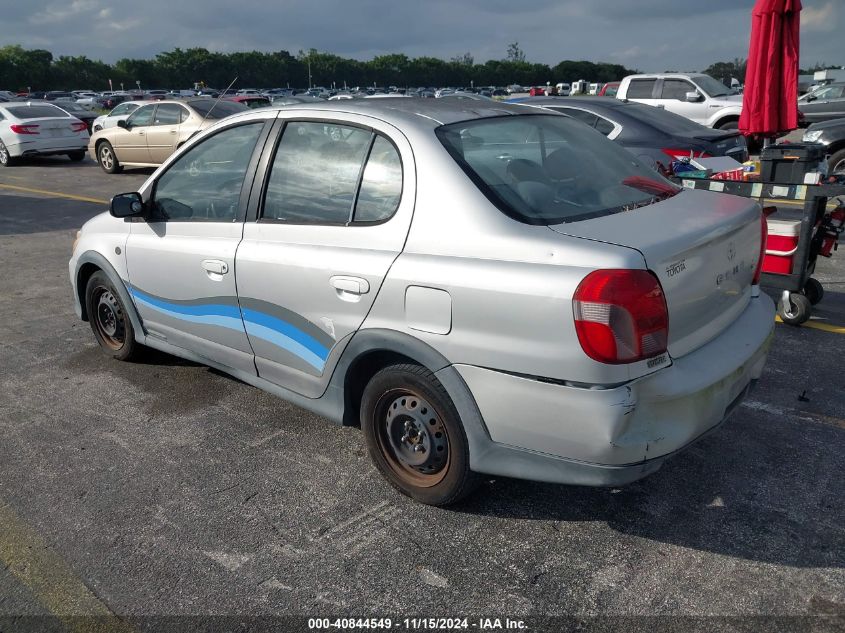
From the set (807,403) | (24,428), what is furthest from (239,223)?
(807,403)

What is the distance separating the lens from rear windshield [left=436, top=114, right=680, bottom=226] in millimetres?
2922

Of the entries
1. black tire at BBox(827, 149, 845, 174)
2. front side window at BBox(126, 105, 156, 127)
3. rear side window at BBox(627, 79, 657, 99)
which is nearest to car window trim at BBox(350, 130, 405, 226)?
black tire at BBox(827, 149, 845, 174)

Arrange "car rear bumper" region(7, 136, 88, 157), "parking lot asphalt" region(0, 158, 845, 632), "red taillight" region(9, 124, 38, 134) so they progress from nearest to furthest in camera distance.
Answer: "parking lot asphalt" region(0, 158, 845, 632), "red taillight" region(9, 124, 38, 134), "car rear bumper" region(7, 136, 88, 157)

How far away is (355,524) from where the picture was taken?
3.08 m

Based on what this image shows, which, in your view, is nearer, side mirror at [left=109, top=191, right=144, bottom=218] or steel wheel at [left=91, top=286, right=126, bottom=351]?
side mirror at [left=109, top=191, right=144, bottom=218]

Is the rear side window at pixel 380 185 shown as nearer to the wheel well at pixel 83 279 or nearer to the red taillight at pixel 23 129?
the wheel well at pixel 83 279

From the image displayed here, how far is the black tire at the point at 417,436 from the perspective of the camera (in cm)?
290

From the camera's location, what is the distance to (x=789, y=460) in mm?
3469

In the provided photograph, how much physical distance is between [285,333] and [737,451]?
2290 millimetres

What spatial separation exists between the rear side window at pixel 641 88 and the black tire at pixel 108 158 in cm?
1183

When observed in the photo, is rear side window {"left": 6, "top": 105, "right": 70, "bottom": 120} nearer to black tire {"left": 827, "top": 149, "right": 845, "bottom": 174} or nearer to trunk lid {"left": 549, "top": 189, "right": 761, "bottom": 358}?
black tire {"left": 827, "top": 149, "right": 845, "bottom": 174}

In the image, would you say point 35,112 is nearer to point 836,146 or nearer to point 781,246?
point 836,146

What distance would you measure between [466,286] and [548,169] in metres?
0.87

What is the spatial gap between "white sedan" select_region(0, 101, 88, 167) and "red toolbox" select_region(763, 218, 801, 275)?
665 inches
